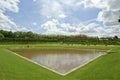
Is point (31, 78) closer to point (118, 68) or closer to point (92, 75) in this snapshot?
point (92, 75)

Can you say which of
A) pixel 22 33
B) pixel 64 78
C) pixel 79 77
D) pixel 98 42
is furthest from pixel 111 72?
pixel 22 33

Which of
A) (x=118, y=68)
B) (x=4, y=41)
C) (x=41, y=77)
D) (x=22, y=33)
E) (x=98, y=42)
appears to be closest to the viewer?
(x=41, y=77)

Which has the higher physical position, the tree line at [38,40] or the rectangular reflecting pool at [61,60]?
the tree line at [38,40]

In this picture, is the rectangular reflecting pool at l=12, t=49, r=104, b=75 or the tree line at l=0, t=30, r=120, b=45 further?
the tree line at l=0, t=30, r=120, b=45

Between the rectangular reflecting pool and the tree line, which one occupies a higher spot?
the tree line

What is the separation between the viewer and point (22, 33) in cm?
11031

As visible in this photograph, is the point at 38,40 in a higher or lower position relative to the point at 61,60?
higher

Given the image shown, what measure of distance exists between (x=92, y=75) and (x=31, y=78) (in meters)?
4.87

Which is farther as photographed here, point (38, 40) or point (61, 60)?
point (38, 40)

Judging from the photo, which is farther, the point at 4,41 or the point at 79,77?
the point at 4,41

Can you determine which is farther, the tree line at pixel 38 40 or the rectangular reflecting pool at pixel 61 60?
the tree line at pixel 38 40

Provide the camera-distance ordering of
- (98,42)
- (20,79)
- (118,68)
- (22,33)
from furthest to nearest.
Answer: (22,33) < (98,42) < (118,68) < (20,79)

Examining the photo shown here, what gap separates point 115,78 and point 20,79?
6672 mm

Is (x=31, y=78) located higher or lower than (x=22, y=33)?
lower
